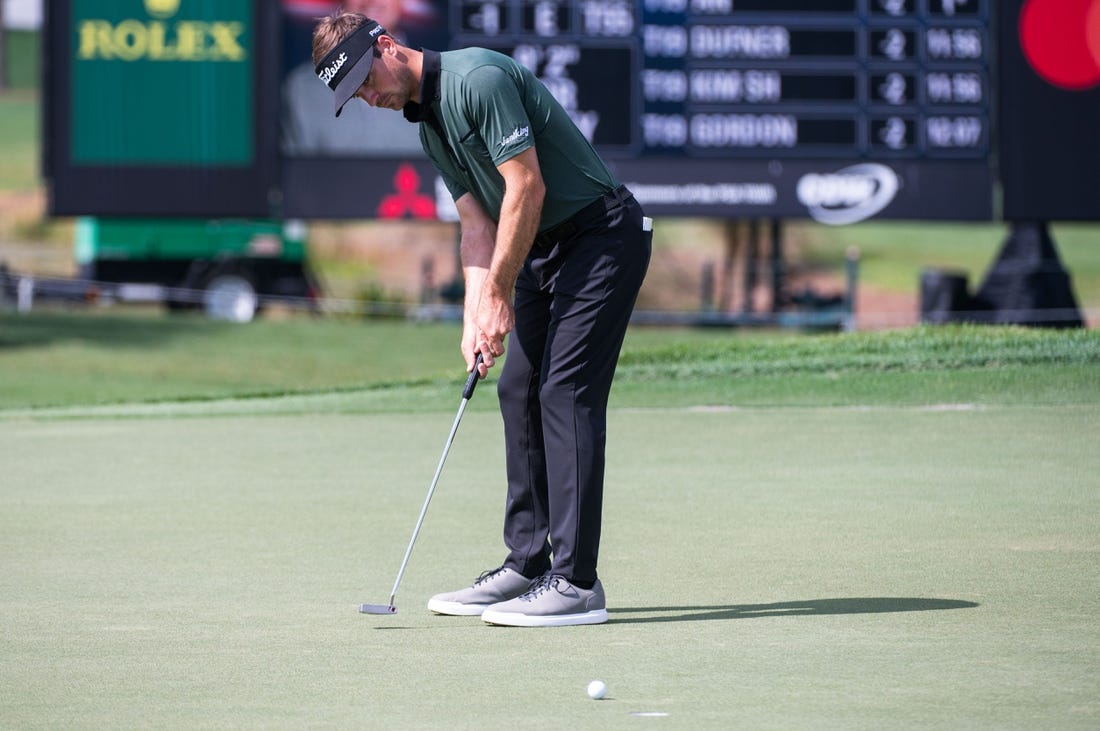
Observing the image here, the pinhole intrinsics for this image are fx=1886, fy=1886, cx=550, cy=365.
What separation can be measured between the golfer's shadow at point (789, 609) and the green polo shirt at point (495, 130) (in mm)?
1166

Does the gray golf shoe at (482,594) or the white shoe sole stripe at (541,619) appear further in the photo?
the gray golf shoe at (482,594)

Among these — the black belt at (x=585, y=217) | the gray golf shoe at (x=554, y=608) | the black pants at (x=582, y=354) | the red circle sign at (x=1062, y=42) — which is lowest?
the gray golf shoe at (x=554, y=608)

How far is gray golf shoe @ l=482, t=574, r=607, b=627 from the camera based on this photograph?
534 centimetres

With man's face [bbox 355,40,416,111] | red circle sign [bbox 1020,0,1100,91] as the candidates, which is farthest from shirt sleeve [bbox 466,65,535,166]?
red circle sign [bbox 1020,0,1100,91]

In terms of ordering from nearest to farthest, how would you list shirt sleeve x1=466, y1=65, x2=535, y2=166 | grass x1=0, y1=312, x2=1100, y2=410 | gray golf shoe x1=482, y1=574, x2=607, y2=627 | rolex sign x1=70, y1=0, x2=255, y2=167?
shirt sleeve x1=466, y1=65, x2=535, y2=166 → gray golf shoe x1=482, y1=574, x2=607, y2=627 → grass x1=0, y1=312, x2=1100, y2=410 → rolex sign x1=70, y1=0, x2=255, y2=167

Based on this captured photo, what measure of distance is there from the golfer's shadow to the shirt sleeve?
1.36m

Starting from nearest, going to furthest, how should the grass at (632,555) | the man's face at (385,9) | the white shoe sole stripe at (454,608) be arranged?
the grass at (632,555) < the white shoe sole stripe at (454,608) < the man's face at (385,9)

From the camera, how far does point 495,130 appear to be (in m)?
5.25

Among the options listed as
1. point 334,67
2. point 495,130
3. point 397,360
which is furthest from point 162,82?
point 495,130

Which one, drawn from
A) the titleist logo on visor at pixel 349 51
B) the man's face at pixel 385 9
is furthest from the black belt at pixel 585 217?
the man's face at pixel 385 9

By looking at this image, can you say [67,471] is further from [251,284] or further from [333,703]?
[251,284]

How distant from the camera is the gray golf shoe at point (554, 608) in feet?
17.5

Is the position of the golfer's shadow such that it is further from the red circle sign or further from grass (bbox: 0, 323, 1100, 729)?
the red circle sign

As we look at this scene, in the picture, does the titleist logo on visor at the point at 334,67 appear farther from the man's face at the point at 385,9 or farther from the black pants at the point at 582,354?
the man's face at the point at 385,9
